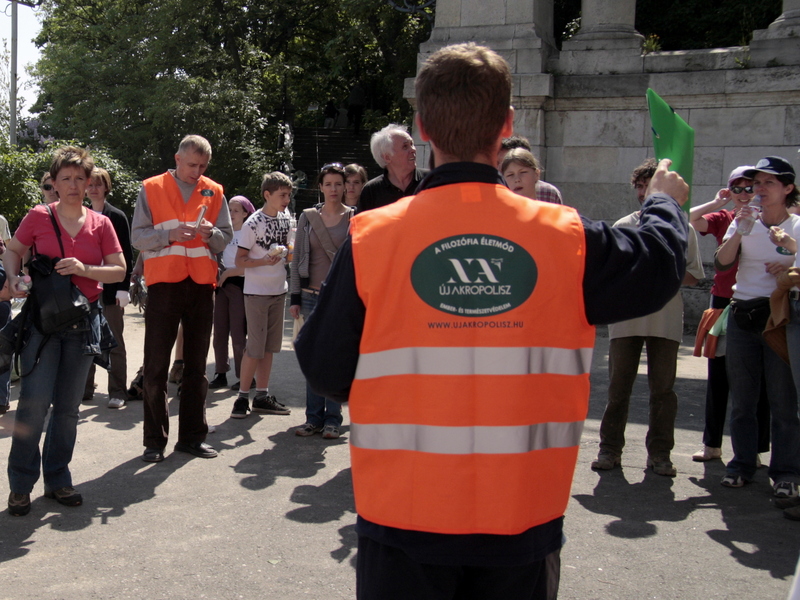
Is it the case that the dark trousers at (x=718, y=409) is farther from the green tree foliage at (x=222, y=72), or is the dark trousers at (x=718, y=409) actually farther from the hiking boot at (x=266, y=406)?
the green tree foliage at (x=222, y=72)

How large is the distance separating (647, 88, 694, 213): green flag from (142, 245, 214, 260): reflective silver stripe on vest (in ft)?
13.1

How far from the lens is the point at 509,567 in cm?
199

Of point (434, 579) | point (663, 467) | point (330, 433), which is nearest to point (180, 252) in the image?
point (330, 433)

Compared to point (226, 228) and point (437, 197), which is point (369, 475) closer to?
point (437, 197)

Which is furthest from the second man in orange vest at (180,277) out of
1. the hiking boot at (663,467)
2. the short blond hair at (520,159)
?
the hiking boot at (663,467)

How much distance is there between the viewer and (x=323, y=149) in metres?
24.0

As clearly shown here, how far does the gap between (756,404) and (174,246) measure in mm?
3918

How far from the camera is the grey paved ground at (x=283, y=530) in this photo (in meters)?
3.89

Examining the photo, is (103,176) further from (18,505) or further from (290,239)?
(18,505)

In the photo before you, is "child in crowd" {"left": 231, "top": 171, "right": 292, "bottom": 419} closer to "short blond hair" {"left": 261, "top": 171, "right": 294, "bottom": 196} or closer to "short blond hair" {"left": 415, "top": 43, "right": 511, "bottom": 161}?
"short blond hair" {"left": 261, "top": 171, "right": 294, "bottom": 196}

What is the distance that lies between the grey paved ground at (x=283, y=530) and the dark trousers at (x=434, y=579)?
1868 millimetres

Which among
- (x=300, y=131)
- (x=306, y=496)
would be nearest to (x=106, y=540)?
(x=306, y=496)

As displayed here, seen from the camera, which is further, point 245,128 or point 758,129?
point 245,128

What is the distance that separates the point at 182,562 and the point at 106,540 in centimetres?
54
